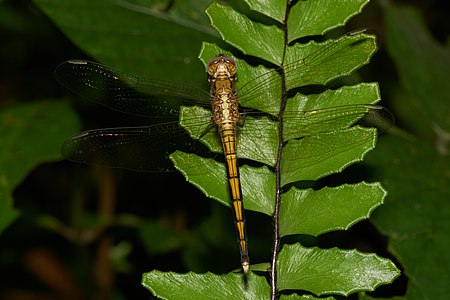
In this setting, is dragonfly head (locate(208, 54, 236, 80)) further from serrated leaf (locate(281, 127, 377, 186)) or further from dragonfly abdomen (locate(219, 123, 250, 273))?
serrated leaf (locate(281, 127, 377, 186))

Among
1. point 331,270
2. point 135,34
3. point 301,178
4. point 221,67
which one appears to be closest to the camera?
point 331,270

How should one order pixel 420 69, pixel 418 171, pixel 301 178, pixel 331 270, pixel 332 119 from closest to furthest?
pixel 331 270 → pixel 301 178 → pixel 332 119 → pixel 418 171 → pixel 420 69

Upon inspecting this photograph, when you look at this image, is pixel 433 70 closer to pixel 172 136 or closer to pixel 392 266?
pixel 172 136

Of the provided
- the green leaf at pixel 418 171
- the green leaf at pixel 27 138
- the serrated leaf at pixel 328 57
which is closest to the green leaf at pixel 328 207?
the serrated leaf at pixel 328 57

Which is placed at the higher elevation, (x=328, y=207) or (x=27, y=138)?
(x=27, y=138)

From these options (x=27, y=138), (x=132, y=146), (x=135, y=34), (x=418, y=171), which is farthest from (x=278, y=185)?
(x=27, y=138)

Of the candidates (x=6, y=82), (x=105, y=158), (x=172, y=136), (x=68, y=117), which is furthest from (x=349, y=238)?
(x=6, y=82)

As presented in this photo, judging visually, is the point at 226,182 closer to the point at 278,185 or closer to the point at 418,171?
the point at 278,185
